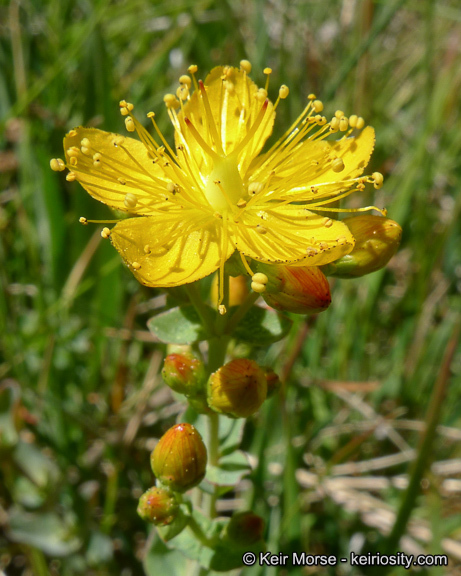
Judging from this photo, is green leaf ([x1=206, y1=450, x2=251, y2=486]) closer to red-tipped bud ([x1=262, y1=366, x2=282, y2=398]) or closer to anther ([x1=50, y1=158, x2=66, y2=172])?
red-tipped bud ([x1=262, y1=366, x2=282, y2=398])

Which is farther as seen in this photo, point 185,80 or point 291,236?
point 185,80

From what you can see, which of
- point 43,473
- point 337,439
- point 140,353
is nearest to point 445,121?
point 337,439

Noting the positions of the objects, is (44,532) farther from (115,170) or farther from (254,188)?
(254,188)

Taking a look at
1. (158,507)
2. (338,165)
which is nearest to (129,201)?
(338,165)

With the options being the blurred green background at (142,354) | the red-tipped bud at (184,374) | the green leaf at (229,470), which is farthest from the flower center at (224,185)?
the green leaf at (229,470)

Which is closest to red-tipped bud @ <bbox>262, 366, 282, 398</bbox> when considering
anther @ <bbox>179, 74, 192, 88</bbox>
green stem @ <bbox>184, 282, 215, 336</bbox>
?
green stem @ <bbox>184, 282, 215, 336</bbox>

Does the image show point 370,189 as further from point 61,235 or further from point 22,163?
point 22,163
